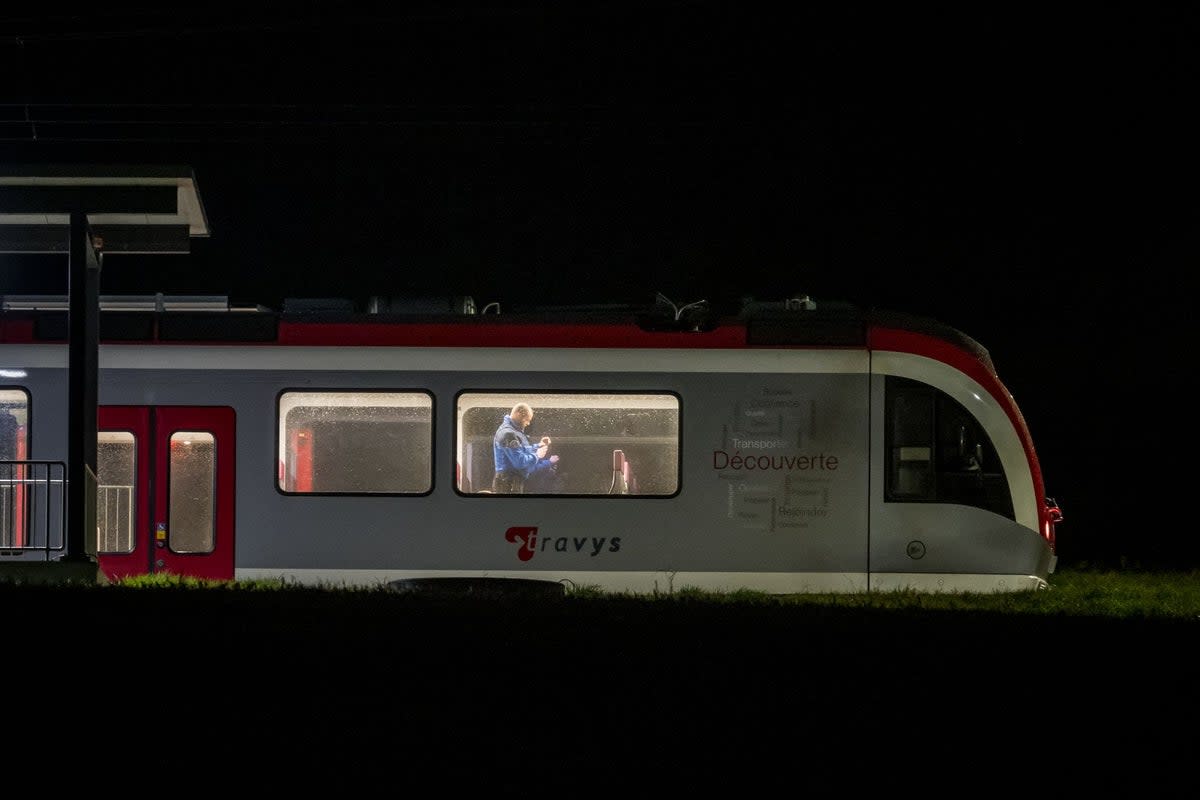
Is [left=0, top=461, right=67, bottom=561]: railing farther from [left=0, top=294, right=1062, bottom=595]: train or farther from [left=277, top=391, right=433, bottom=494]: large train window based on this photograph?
[left=277, top=391, right=433, bottom=494]: large train window

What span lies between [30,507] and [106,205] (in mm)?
3011

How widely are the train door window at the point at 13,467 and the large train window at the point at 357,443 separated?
235cm

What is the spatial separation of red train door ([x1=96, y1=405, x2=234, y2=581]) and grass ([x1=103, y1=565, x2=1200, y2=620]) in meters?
0.68

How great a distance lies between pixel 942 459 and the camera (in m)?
13.2

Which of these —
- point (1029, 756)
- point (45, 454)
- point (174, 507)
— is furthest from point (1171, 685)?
point (45, 454)

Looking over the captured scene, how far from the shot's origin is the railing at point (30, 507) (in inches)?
512

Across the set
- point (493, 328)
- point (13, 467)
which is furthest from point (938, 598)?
point (13, 467)

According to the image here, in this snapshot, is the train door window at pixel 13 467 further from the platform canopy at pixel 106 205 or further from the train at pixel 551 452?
the platform canopy at pixel 106 205

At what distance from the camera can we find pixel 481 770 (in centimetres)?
680

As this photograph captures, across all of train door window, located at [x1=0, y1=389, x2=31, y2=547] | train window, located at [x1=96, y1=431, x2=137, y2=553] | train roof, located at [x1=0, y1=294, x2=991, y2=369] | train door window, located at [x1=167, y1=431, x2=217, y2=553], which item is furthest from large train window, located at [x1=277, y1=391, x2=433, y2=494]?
train door window, located at [x1=0, y1=389, x2=31, y2=547]

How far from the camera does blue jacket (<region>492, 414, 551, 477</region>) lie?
13258 mm

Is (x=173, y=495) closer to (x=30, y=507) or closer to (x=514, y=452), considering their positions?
(x=30, y=507)

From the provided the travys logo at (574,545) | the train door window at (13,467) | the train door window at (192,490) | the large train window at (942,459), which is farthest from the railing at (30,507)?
the large train window at (942,459)

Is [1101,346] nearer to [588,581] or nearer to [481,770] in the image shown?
[588,581]
